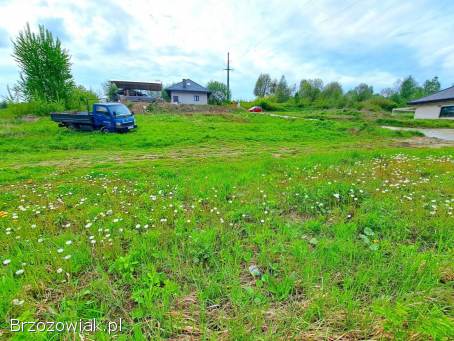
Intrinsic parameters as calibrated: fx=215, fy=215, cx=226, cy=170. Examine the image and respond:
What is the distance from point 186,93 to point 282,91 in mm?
38435

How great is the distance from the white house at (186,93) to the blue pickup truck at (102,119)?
3402cm

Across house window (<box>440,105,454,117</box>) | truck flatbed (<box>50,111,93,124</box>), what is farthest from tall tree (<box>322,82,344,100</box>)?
truck flatbed (<box>50,111,93,124</box>)

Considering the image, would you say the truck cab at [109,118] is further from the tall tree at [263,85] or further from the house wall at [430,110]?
the tall tree at [263,85]

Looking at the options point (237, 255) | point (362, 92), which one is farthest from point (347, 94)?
point (237, 255)

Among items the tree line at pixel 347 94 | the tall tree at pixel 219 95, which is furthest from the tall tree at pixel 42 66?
the tree line at pixel 347 94

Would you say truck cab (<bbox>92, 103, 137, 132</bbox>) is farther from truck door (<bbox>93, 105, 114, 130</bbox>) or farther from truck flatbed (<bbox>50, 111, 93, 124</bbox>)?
truck flatbed (<bbox>50, 111, 93, 124</bbox>)

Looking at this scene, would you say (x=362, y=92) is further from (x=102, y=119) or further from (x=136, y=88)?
(x=102, y=119)

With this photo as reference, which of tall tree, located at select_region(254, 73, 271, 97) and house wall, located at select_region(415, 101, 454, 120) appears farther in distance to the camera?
tall tree, located at select_region(254, 73, 271, 97)

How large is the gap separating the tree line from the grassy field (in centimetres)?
5237

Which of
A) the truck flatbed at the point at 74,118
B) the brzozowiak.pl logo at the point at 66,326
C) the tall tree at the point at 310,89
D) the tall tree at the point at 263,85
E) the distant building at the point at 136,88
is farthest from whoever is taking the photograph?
the tall tree at the point at 263,85

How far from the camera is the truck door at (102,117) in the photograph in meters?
13.9

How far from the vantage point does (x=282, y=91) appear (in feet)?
236

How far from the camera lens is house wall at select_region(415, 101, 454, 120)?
3084 cm

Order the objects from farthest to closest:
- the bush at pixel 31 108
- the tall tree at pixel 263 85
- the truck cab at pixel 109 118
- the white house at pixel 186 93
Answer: the tall tree at pixel 263 85
the white house at pixel 186 93
the bush at pixel 31 108
the truck cab at pixel 109 118
